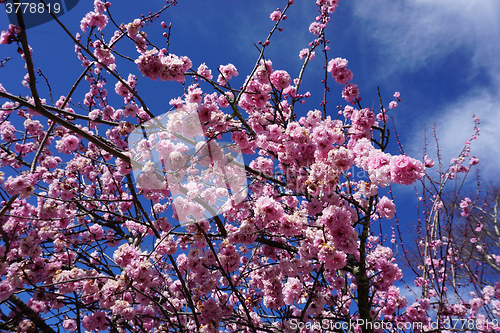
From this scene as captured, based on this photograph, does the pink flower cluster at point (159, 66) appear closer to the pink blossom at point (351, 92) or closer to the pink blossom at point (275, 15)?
the pink blossom at point (351, 92)

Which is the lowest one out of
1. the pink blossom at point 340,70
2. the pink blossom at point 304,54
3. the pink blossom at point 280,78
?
the pink blossom at point 340,70

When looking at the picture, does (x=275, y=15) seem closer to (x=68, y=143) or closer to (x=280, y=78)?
(x=280, y=78)

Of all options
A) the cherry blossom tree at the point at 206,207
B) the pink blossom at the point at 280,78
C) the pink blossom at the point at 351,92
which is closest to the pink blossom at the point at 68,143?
the cherry blossom tree at the point at 206,207

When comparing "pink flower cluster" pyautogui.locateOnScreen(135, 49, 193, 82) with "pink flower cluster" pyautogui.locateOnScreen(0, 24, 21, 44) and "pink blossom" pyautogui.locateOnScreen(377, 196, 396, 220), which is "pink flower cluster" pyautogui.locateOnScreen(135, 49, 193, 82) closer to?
"pink flower cluster" pyautogui.locateOnScreen(0, 24, 21, 44)

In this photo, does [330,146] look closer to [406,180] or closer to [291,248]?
[406,180]

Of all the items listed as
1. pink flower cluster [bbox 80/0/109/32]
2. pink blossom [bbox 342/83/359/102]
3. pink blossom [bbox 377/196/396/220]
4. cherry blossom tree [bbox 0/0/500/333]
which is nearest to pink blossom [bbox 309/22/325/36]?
cherry blossom tree [bbox 0/0/500/333]

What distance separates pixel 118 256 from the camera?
2.96 meters

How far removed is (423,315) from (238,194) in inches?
141

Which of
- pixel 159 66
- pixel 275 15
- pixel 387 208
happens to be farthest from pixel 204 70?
pixel 387 208

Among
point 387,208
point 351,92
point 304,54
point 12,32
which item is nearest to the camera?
point 12,32

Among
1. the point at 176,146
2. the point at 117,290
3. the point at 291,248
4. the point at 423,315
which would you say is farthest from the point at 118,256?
the point at 423,315

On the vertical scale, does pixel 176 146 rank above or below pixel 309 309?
above

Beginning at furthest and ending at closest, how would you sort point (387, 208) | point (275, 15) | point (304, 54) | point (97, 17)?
point (304, 54) → point (275, 15) → point (97, 17) → point (387, 208)

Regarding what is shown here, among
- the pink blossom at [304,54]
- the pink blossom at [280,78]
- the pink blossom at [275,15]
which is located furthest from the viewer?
the pink blossom at [304,54]
